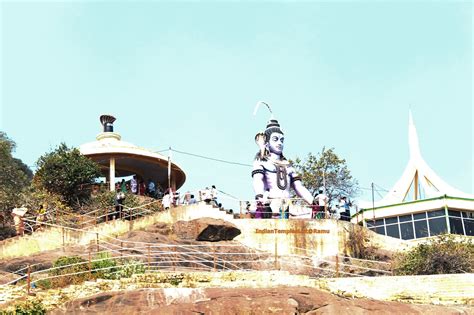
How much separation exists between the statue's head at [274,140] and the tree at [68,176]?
8.06 meters

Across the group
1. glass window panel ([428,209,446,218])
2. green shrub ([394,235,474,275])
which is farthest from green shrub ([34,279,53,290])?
glass window panel ([428,209,446,218])

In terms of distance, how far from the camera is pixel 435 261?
1023 inches

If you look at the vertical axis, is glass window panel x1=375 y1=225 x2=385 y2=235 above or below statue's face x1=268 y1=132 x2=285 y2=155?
below

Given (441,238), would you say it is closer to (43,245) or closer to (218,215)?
(218,215)

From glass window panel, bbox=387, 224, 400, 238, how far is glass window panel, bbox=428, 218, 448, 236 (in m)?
1.67

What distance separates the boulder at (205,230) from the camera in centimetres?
2928

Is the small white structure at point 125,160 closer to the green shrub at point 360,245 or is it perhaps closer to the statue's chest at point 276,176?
the statue's chest at point 276,176

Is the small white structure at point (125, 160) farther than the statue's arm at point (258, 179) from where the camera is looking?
Yes

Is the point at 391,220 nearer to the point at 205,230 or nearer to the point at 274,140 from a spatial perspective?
the point at 274,140

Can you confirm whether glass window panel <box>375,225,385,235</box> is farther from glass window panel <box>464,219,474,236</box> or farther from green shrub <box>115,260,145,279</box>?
green shrub <box>115,260,145,279</box>

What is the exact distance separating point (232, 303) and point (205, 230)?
1162cm

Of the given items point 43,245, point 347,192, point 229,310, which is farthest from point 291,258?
point 347,192

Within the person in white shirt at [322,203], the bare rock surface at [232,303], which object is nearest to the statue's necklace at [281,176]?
the person in white shirt at [322,203]

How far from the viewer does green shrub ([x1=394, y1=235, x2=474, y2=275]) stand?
25.8 m
